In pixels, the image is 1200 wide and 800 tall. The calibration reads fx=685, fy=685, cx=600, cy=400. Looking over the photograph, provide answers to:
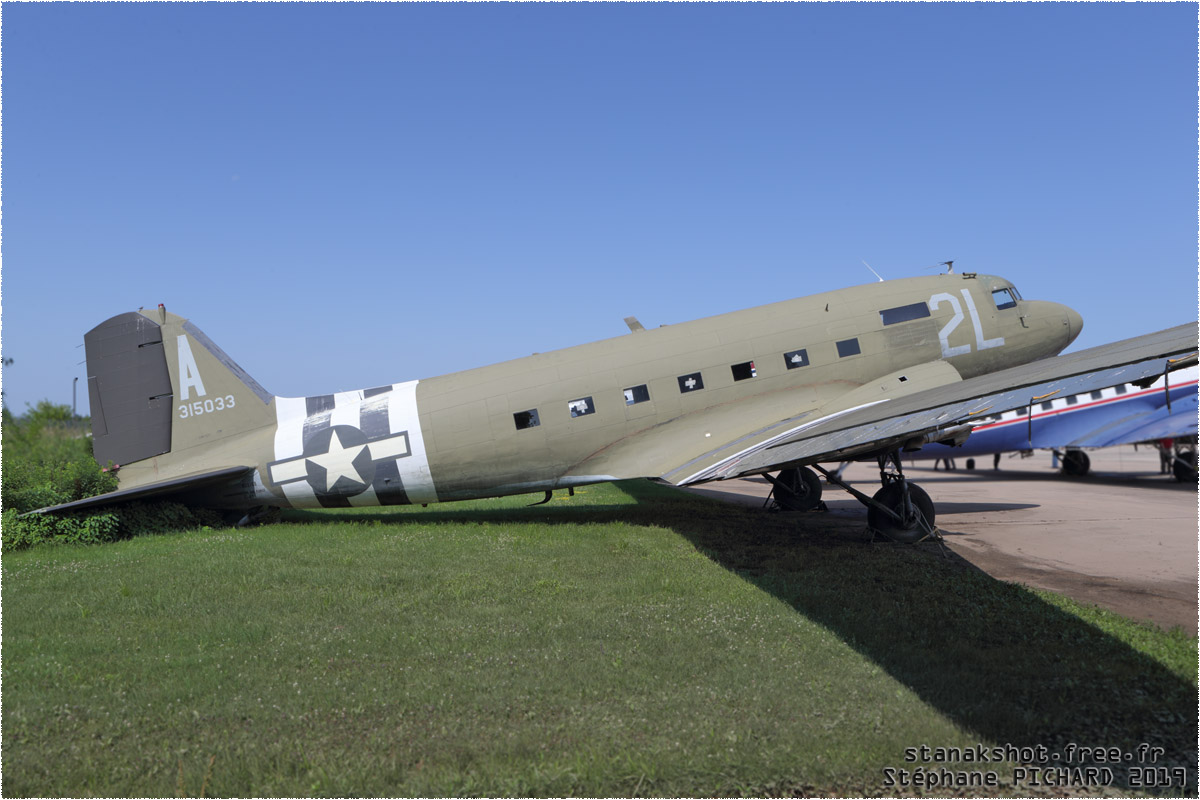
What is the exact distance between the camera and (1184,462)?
83.5 feet

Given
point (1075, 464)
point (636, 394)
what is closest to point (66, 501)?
point (636, 394)

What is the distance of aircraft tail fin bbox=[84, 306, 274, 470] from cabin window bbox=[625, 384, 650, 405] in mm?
8697

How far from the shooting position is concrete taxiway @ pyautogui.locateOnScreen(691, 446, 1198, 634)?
978 cm

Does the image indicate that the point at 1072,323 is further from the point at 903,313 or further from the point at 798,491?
the point at 798,491

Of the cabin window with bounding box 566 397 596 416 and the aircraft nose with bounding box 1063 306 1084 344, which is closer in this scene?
the cabin window with bounding box 566 397 596 416

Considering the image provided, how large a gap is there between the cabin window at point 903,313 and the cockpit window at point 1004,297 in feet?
6.32

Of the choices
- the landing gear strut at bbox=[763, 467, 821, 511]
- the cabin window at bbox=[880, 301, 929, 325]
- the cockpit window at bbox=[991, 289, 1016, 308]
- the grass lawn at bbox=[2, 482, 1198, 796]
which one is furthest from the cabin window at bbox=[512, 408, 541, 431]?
the cockpit window at bbox=[991, 289, 1016, 308]

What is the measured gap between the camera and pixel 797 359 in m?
15.6

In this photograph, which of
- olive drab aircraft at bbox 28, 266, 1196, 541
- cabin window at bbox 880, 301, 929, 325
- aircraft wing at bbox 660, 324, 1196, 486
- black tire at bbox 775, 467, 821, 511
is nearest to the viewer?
aircraft wing at bbox 660, 324, 1196, 486

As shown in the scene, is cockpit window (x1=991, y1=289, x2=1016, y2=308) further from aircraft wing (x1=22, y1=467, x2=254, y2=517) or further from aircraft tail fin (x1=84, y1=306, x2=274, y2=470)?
aircraft wing (x1=22, y1=467, x2=254, y2=517)

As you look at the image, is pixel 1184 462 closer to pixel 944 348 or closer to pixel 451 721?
pixel 944 348

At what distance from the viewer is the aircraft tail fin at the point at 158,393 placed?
16453mm

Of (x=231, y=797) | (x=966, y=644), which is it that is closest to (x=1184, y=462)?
(x=966, y=644)

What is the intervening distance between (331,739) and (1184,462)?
31054 mm
